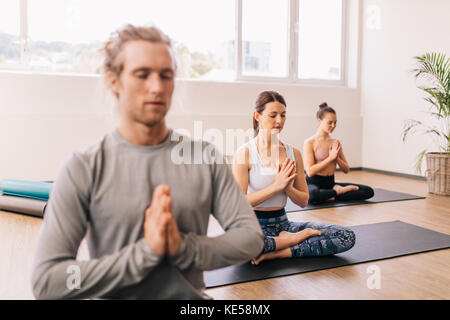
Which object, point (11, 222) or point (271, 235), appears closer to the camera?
point (271, 235)

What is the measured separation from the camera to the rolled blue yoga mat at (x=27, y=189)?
319 cm

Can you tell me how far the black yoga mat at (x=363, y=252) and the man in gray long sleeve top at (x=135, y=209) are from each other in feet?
3.28

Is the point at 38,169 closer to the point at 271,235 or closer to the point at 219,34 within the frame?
the point at 219,34

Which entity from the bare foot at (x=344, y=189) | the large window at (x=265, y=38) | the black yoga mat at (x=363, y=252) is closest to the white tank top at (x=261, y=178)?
the black yoga mat at (x=363, y=252)

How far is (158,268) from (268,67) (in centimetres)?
515

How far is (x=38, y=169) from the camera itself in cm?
442

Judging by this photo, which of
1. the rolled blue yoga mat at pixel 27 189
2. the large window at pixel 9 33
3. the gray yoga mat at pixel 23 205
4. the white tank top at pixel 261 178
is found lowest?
the gray yoga mat at pixel 23 205

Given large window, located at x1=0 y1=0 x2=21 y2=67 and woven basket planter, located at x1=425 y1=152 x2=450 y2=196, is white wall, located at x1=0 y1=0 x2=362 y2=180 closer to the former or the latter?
large window, located at x1=0 y1=0 x2=21 y2=67

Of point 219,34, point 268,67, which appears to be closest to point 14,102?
point 219,34

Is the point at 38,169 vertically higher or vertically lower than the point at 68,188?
lower

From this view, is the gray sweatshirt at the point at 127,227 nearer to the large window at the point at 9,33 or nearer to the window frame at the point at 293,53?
the large window at the point at 9,33

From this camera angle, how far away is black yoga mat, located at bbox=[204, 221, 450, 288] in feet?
6.61

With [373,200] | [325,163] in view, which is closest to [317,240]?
[325,163]

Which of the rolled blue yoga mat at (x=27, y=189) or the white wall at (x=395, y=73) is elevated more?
the white wall at (x=395, y=73)
